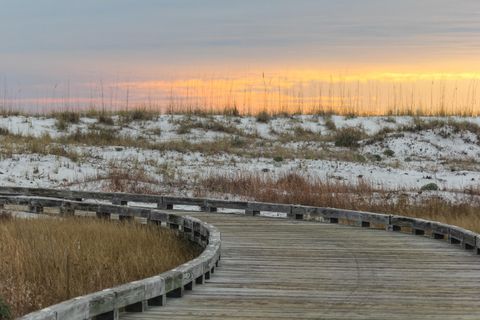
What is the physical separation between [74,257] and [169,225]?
13.3 feet

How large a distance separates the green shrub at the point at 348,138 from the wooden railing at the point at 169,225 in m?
16.5

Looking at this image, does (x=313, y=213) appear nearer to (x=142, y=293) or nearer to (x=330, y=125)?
(x=142, y=293)

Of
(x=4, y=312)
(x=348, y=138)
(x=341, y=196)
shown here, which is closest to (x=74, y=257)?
(x=4, y=312)

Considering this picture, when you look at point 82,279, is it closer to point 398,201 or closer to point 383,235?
point 383,235

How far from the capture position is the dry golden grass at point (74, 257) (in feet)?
29.2

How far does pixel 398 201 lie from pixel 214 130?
18.1m

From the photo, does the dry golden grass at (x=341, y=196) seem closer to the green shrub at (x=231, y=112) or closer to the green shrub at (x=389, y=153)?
the green shrub at (x=389, y=153)

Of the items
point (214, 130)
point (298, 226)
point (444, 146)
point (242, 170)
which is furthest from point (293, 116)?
point (298, 226)

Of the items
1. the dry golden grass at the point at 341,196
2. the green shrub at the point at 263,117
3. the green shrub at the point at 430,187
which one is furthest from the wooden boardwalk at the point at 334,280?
the green shrub at the point at 263,117

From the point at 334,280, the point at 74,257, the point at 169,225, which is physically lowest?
the point at 169,225

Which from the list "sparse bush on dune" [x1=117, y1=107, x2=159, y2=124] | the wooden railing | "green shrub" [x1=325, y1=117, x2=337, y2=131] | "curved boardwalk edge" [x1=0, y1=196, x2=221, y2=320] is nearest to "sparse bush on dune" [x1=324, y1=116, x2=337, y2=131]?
"green shrub" [x1=325, y1=117, x2=337, y2=131]

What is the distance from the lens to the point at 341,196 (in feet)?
62.2

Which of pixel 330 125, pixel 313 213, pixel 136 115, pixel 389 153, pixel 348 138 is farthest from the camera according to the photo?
pixel 330 125

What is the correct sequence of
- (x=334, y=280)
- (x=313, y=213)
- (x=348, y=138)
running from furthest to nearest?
(x=348, y=138) < (x=313, y=213) < (x=334, y=280)
